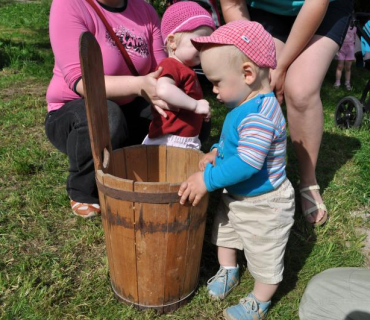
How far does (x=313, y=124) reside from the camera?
116 inches

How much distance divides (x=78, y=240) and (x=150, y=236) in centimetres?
95

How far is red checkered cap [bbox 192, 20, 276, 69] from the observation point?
72.8 inches

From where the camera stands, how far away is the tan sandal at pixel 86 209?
2.95 metres

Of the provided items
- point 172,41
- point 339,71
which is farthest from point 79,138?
point 339,71

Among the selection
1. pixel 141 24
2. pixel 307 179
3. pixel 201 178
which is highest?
pixel 141 24

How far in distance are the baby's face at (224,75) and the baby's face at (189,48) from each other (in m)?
0.56

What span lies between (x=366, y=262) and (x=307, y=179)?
69 cm

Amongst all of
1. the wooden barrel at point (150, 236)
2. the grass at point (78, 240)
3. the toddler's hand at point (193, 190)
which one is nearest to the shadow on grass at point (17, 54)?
the grass at point (78, 240)

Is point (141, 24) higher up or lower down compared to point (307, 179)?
higher up

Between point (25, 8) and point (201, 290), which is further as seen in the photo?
point (25, 8)

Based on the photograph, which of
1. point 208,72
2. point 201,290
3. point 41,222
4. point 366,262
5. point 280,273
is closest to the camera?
point 208,72

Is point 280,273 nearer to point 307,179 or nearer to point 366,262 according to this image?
point 366,262

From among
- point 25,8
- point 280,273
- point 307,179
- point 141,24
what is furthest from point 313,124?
point 25,8

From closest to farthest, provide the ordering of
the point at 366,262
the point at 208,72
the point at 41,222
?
the point at 208,72
the point at 366,262
the point at 41,222
